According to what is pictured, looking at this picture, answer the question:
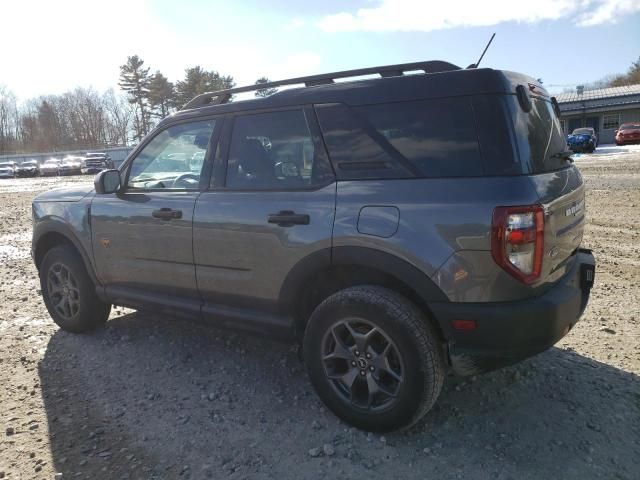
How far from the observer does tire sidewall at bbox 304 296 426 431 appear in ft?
8.80

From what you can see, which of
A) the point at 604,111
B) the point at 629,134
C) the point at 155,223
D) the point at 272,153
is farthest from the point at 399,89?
the point at 604,111

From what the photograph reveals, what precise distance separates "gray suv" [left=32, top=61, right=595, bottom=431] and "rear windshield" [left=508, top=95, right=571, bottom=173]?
14 mm

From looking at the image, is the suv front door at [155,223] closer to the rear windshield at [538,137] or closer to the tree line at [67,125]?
the rear windshield at [538,137]

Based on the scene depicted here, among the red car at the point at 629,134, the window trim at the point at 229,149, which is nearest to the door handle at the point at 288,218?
the window trim at the point at 229,149

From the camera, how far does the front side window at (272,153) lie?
3.16 meters

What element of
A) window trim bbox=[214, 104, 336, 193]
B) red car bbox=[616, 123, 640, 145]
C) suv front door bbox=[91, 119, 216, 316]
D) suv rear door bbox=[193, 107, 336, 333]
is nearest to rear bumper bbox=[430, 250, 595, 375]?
suv rear door bbox=[193, 107, 336, 333]

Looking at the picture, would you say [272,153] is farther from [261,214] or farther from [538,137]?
[538,137]

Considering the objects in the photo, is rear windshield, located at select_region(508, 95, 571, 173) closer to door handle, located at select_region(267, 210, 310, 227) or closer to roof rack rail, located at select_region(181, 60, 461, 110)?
roof rack rail, located at select_region(181, 60, 461, 110)

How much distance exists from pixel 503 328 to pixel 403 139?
115 centimetres

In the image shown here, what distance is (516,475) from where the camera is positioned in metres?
2.51

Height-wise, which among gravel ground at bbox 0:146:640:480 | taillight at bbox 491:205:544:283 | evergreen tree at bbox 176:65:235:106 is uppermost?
evergreen tree at bbox 176:65:235:106

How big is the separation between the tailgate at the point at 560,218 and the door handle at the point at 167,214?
7.82 ft

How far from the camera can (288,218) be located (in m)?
3.06

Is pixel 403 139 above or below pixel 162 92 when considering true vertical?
below
